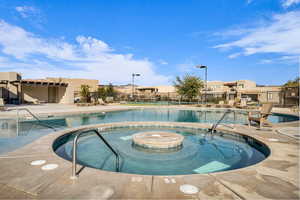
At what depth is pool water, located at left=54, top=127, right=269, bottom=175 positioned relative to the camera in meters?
3.65

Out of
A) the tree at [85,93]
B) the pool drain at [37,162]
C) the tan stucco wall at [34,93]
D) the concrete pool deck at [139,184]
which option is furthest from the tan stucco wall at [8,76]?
the pool drain at [37,162]

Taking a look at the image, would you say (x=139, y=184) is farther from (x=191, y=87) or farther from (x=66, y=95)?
(x=66, y=95)

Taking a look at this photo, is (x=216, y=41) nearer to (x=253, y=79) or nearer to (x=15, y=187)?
(x=15, y=187)

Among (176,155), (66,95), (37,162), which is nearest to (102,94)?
(66,95)

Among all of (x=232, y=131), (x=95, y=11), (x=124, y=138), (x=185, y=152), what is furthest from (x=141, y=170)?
(x=95, y=11)

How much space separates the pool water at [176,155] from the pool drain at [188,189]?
1402 mm

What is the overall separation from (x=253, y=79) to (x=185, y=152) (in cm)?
4826

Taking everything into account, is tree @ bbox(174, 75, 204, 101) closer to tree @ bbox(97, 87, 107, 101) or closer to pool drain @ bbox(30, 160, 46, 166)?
tree @ bbox(97, 87, 107, 101)

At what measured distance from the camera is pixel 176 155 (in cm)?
443

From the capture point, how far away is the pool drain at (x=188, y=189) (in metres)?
1.97

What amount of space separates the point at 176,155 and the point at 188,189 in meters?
2.46

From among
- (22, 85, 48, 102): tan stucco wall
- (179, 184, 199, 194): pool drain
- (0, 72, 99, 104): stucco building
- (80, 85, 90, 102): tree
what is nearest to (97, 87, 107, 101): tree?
(80, 85, 90, 102): tree

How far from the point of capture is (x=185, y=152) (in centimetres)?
468

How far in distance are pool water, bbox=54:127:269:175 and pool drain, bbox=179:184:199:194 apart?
1.40 meters
